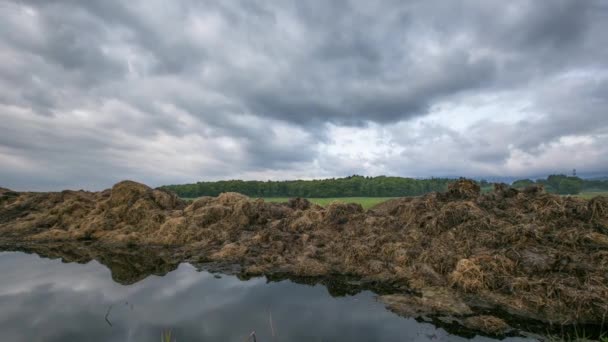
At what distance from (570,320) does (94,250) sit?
26.8 m

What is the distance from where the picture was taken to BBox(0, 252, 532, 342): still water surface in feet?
29.3

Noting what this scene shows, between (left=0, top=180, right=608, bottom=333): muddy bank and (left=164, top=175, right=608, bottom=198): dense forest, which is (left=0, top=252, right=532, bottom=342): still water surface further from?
(left=164, top=175, right=608, bottom=198): dense forest

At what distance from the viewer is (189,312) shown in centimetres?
1059

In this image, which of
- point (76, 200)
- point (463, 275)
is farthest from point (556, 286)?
point (76, 200)

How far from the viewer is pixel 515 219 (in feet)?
54.1

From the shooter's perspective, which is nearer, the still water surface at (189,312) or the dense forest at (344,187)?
the still water surface at (189,312)

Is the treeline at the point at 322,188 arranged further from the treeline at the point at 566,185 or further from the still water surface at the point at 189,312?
the still water surface at the point at 189,312

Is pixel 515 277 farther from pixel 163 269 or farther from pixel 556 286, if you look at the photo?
pixel 163 269

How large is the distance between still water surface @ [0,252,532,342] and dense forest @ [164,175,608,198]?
113 meters

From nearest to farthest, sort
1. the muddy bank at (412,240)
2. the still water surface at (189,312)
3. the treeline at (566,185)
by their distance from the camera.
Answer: the still water surface at (189,312) < the muddy bank at (412,240) < the treeline at (566,185)

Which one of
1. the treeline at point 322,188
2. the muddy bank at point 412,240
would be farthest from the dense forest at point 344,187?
the muddy bank at point 412,240

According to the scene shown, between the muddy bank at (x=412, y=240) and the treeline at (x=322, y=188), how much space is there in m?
100

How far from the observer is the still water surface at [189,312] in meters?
8.92

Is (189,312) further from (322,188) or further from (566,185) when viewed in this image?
(566,185)
